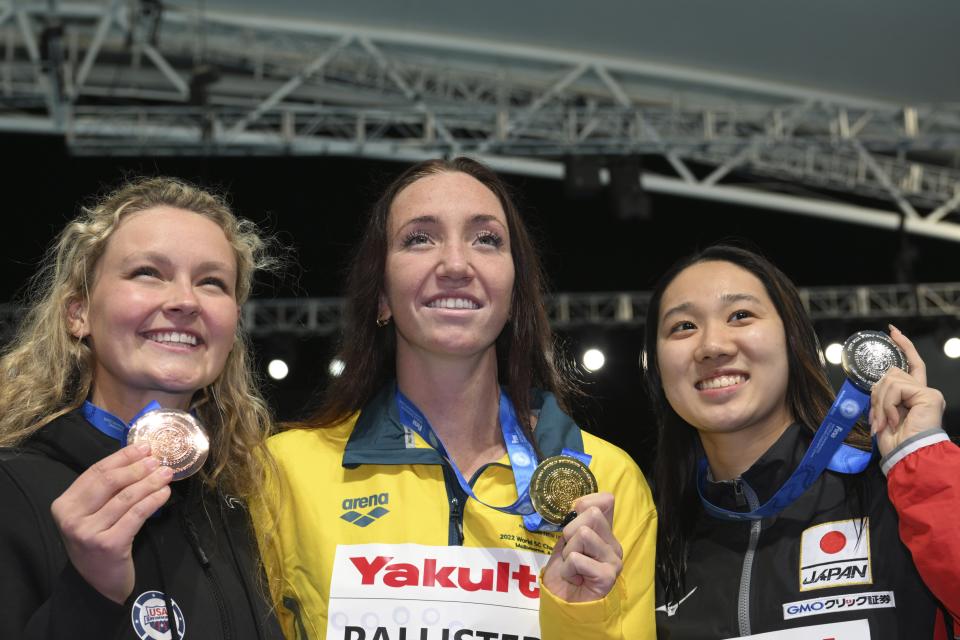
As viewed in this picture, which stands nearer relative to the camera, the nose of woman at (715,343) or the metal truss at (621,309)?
the nose of woman at (715,343)

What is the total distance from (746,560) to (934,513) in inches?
22.6

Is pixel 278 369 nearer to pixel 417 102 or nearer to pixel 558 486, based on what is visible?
pixel 417 102

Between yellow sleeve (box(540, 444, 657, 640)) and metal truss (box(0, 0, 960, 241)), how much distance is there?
6.98m

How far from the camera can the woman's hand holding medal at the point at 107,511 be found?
1872 mm

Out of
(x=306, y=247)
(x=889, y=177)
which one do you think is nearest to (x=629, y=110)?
(x=889, y=177)

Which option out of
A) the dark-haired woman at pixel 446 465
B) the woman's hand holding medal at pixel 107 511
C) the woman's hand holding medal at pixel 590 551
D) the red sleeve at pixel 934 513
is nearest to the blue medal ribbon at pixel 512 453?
the dark-haired woman at pixel 446 465

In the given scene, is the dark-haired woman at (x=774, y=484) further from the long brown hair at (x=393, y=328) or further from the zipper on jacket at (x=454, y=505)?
the zipper on jacket at (x=454, y=505)

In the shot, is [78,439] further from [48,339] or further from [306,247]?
[306,247]

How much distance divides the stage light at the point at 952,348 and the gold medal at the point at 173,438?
32.8ft

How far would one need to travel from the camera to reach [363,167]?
40.9 ft

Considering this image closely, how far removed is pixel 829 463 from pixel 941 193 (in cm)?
964

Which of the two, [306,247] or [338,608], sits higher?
[306,247]

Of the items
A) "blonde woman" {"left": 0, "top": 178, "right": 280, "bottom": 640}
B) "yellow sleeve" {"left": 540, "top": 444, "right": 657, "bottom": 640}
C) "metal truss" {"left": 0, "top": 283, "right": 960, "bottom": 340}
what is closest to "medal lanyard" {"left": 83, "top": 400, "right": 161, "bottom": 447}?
"blonde woman" {"left": 0, "top": 178, "right": 280, "bottom": 640}

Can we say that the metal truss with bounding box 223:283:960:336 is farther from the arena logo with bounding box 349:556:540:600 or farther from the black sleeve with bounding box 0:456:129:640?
the black sleeve with bounding box 0:456:129:640
